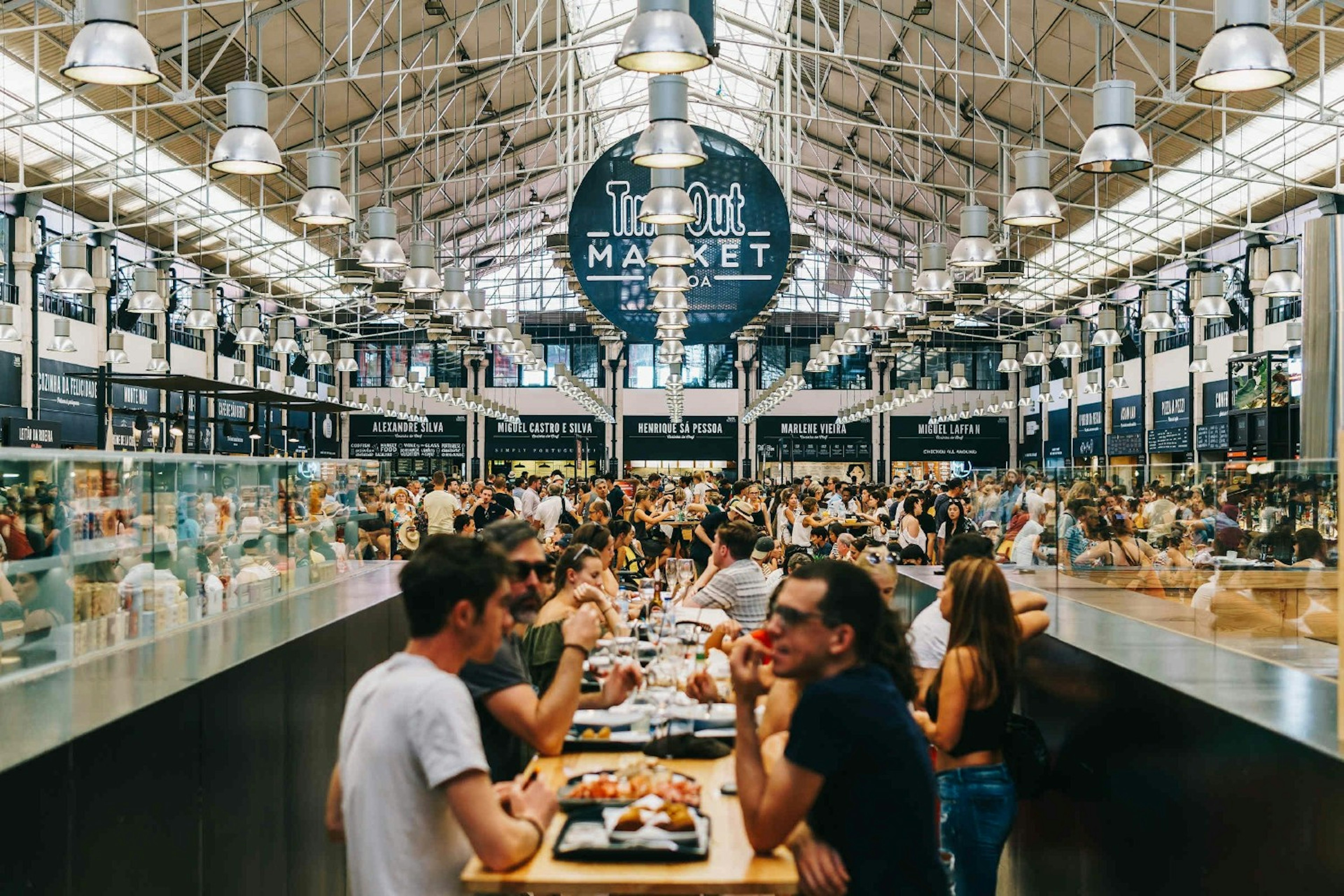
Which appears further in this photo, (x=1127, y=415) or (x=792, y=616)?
(x=1127, y=415)

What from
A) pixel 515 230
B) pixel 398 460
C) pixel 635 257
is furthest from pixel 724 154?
pixel 398 460

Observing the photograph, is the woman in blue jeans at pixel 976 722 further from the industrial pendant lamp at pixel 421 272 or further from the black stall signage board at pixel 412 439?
the black stall signage board at pixel 412 439

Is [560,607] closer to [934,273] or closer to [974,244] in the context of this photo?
[974,244]

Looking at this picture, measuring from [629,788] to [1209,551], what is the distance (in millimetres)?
2747


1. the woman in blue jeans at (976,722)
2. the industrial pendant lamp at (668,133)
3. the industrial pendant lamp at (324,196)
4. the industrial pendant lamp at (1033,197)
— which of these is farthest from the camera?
the industrial pendant lamp at (1033,197)

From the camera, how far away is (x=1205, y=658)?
4191 mm

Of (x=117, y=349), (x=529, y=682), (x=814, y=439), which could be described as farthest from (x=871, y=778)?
(x=814, y=439)

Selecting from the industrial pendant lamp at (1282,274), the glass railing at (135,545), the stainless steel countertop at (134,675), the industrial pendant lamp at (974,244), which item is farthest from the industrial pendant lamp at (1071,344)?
the stainless steel countertop at (134,675)

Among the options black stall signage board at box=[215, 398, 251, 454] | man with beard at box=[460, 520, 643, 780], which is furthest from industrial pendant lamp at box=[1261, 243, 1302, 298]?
black stall signage board at box=[215, 398, 251, 454]

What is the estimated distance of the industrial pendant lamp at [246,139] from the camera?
22.2ft

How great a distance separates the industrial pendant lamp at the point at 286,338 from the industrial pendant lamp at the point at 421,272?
10568 mm

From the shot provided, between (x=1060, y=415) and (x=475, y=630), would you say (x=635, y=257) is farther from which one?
(x=1060, y=415)

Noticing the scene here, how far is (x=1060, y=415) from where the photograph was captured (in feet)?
124

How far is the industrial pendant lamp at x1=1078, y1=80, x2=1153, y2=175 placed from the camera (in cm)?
700
